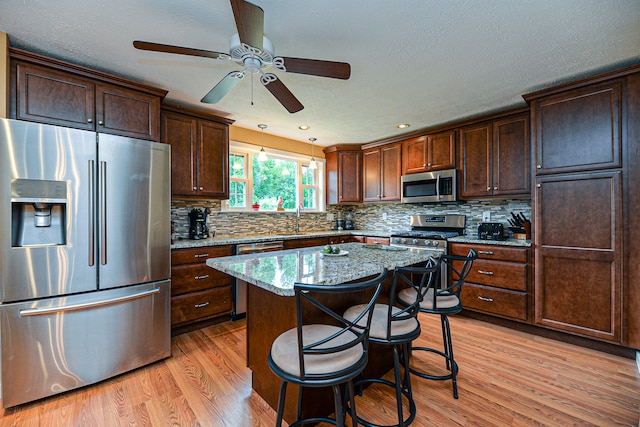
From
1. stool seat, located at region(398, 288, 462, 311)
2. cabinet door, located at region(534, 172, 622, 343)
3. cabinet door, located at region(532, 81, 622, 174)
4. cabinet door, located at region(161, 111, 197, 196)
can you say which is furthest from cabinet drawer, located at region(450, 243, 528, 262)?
cabinet door, located at region(161, 111, 197, 196)

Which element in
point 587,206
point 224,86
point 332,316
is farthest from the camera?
point 587,206

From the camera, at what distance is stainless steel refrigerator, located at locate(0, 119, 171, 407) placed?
1774mm

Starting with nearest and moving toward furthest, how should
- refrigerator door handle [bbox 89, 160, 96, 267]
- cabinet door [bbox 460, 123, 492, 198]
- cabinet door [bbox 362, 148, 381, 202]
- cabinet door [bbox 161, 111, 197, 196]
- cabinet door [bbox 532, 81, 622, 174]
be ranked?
refrigerator door handle [bbox 89, 160, 96, 267] < cabinet door [bbox 532, 81, 622, 174] < cabinet door [bbox 161, 111, 197, 196] < cabinet door [bbox 460, 123, 492, 198] < cabinet door [bbox 362, 148, 381, 202]

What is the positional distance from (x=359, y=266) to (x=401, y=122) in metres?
2.72

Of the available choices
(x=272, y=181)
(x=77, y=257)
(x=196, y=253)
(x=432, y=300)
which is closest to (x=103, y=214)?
(x=77, y=257)

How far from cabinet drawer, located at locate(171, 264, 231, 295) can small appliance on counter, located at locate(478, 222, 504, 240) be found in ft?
9.94

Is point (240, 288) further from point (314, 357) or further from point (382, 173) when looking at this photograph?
point (382, 173)

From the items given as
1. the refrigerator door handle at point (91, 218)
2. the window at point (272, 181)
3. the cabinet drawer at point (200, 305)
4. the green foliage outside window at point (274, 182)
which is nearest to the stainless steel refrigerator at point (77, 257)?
the refrigerator door handle at point (91, 218)

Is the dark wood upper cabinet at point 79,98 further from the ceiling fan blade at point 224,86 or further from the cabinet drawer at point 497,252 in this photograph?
the cabinet drawer at point 497,252

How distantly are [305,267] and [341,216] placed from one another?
148 inches

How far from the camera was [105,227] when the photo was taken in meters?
2.07

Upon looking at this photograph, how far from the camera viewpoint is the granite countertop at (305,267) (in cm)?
133

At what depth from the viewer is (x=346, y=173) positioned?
488 cm

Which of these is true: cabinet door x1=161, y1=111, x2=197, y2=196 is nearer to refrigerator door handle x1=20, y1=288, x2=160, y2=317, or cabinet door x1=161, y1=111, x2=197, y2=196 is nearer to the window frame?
the window frame
